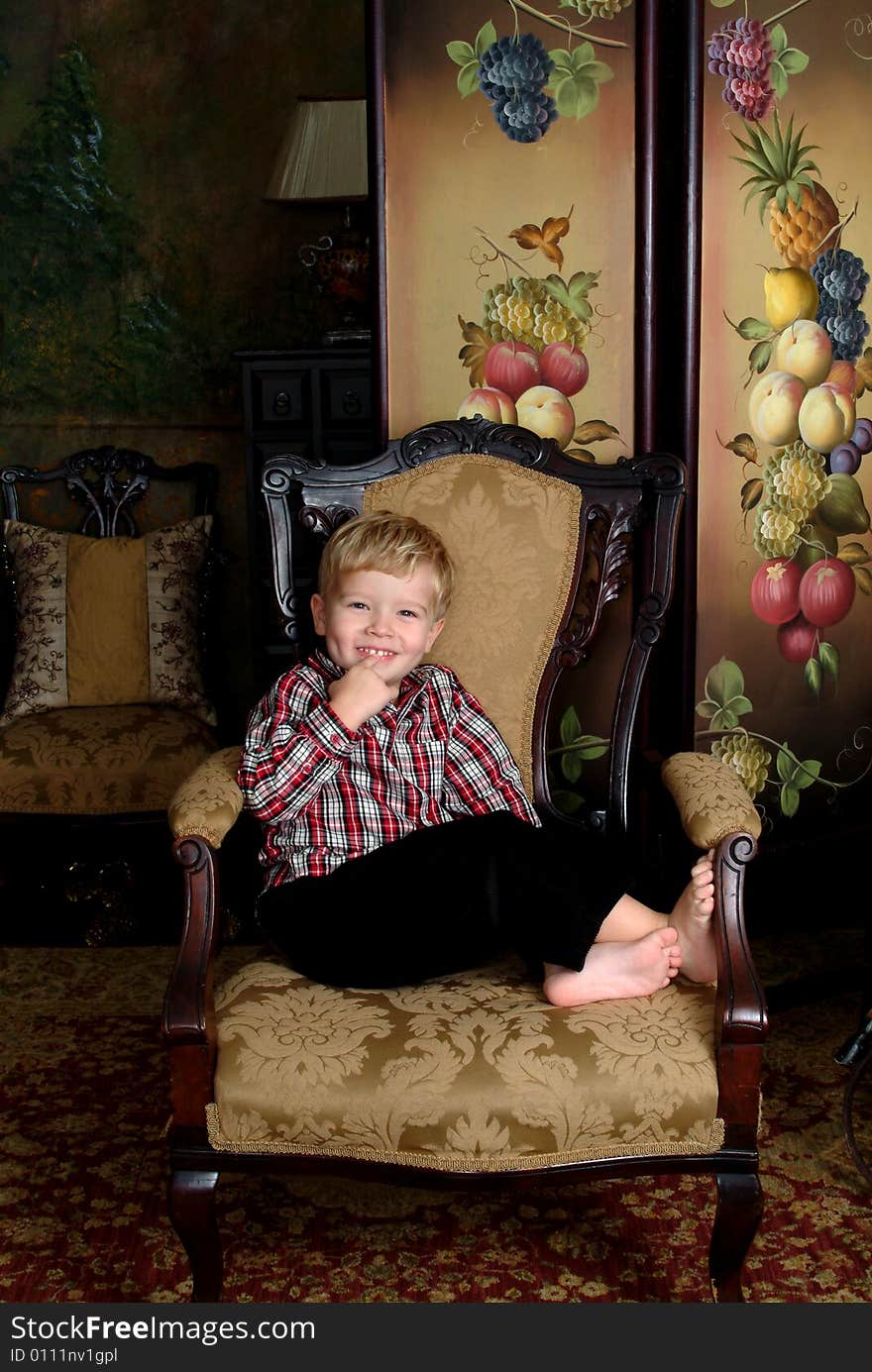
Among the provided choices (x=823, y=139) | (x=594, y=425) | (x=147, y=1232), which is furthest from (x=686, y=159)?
(x=147, y=1232)

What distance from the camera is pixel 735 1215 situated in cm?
167

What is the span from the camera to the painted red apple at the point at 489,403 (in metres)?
2.67

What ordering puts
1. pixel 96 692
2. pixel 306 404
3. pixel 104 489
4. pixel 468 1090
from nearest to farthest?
pixel 468 1090 → pixel 96 692 → pixel 306 404 → pixel 104 489

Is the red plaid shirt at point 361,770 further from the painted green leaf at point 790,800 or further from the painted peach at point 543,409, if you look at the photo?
the painted green leaf at point 790,800

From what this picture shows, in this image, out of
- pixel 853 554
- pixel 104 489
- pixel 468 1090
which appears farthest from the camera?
pixel 104 489

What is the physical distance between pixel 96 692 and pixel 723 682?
180 centimetres

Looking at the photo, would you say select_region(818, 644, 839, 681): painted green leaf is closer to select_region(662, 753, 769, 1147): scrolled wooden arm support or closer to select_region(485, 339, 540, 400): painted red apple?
select_region(485, 339, 540, 400): painted red apple

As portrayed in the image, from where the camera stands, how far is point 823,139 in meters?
2.70

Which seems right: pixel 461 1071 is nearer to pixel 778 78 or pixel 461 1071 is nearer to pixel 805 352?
pixel 805 352

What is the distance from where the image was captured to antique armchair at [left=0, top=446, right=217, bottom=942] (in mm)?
3281

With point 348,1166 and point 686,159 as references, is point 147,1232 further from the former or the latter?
point 686,159

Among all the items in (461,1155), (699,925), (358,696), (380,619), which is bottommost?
(461,1155)

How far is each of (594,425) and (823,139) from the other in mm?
789

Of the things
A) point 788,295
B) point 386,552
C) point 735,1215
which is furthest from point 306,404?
point 735,1215
